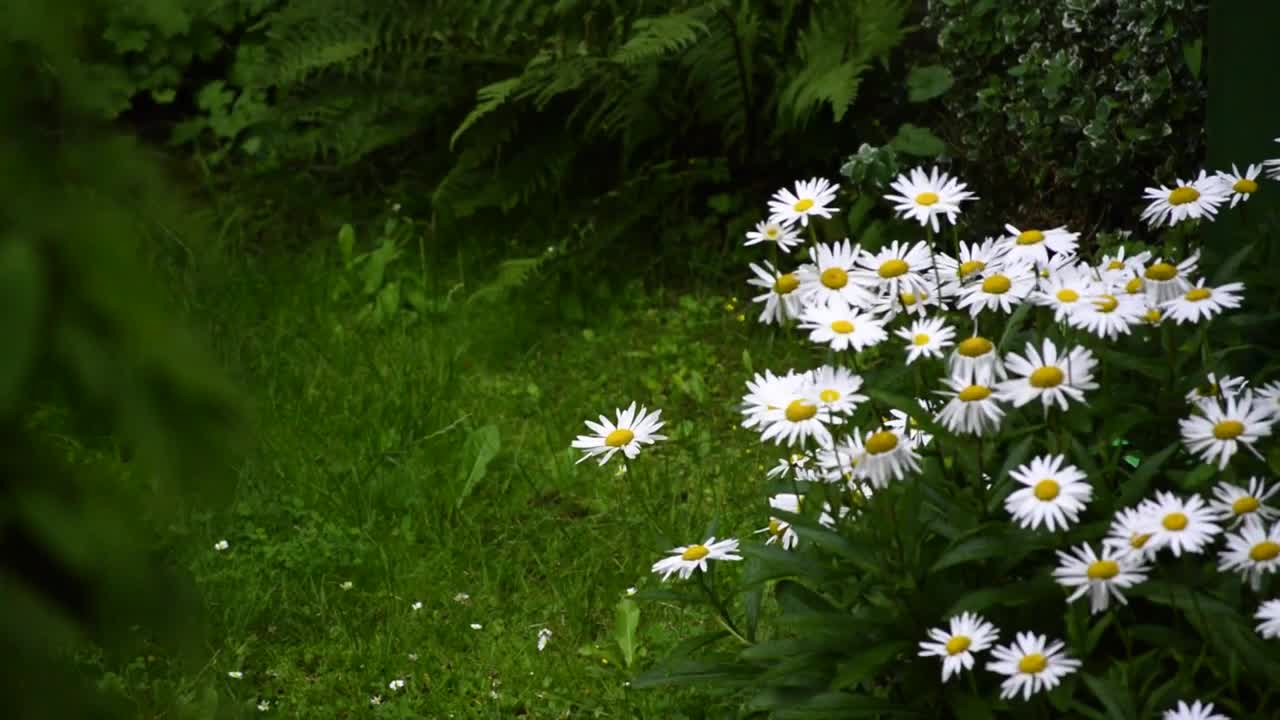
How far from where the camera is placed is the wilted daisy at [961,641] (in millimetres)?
2088

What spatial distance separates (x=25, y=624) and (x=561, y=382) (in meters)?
3.34

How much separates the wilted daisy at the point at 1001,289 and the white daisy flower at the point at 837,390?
258mm

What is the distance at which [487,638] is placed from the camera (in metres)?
3.27

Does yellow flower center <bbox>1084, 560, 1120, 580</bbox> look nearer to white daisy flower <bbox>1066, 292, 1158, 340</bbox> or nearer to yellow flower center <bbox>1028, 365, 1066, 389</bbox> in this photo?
yellow flower center <bbox>1028, 365, 1066, 389</bbox>

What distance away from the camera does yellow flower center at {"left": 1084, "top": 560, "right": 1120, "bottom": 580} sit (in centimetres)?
201

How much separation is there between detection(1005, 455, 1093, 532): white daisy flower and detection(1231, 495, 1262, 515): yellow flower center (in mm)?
189

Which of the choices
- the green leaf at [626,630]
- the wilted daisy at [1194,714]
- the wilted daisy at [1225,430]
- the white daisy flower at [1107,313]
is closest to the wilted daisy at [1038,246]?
the white daisy flower at [1107,313]

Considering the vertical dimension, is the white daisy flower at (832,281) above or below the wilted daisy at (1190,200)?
below

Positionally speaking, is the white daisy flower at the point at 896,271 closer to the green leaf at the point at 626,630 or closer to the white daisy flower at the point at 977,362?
the white daisy flower at the point at 977,362

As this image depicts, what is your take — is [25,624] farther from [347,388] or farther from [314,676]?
[347,388]

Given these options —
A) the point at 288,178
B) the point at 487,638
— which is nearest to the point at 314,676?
the point at 487,638

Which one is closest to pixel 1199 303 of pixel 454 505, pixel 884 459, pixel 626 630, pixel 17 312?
pixel 884 459

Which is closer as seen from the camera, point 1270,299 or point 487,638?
point 1270,299

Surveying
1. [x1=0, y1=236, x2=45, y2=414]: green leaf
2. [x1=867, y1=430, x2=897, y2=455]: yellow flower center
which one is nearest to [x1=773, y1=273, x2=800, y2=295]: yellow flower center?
[x1=867, y1=430, x2=897, y2=455]: yellow flower center
